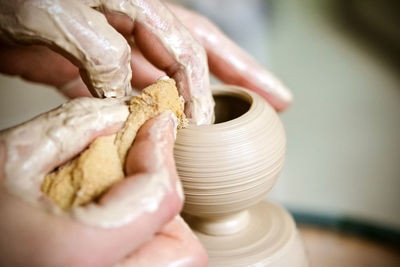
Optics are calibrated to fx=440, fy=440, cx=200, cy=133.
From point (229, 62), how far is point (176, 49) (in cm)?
42

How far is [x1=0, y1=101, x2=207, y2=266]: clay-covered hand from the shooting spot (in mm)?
778

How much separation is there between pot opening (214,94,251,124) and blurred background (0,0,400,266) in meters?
1.26

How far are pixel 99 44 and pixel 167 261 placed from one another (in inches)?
19.9

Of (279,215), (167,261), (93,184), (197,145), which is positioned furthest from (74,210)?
(279,215)

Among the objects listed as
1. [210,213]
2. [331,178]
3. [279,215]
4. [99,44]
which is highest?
[99,44]

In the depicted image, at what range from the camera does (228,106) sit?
4.51ft

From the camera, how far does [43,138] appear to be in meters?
0.88

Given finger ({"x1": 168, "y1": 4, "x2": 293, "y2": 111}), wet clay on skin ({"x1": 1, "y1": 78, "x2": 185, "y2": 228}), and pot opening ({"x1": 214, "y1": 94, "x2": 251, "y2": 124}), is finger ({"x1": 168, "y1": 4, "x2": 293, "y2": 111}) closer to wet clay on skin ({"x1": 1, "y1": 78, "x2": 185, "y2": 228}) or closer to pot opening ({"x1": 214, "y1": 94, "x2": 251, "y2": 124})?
pot opening ({"x1": 214, "y1": 94, "x2": 251, "y2": 124})

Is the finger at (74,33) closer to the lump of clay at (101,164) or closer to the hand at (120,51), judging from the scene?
the hand at (120,51)

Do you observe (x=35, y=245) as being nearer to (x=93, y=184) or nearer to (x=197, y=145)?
(x=93, y=184)

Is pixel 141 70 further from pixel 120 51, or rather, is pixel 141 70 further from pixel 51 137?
pixel 51 137

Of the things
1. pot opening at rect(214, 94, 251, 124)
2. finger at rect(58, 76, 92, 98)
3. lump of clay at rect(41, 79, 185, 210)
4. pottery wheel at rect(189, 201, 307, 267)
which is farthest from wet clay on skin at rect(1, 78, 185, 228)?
finger at rect(58, 76, 92, 98)

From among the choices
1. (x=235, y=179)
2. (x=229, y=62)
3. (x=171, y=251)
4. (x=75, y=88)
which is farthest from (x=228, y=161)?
(x=75, y=88)

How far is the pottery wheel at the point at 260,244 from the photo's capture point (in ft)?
4.18
